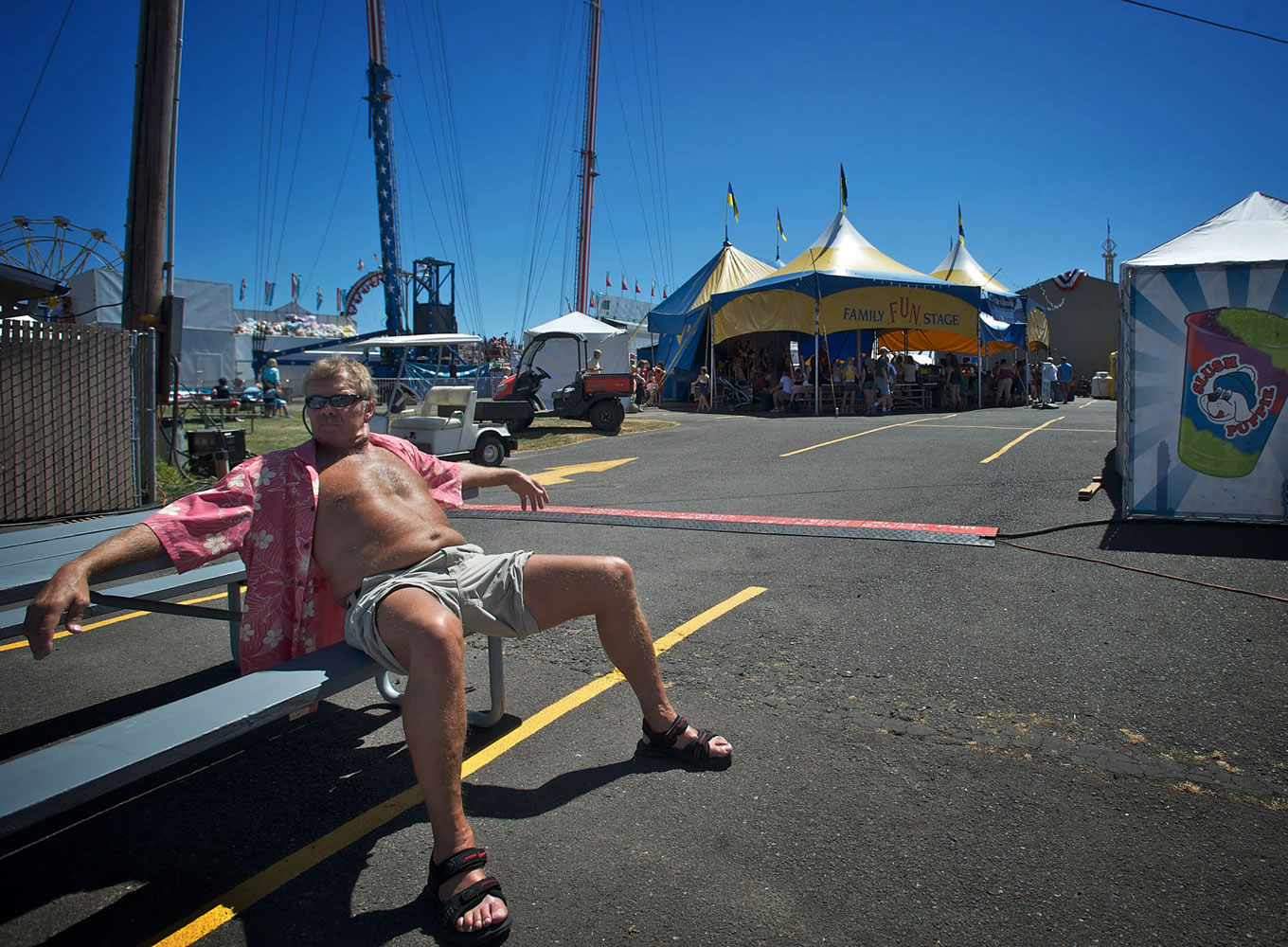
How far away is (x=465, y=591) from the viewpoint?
2824 millimetres

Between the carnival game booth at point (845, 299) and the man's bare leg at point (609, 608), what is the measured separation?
19.6 m

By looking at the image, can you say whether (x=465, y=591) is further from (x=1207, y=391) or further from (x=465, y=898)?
(x=1207, y=391)

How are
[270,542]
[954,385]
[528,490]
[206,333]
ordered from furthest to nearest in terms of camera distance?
[206,333]
[954,385]
[528,490]
[270,542]

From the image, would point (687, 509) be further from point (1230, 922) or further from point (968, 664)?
point (1230, 922)

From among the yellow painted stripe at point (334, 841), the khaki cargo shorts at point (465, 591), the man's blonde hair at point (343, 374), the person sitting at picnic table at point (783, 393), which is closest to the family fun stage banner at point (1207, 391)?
the yellow painted stripe at point (334, 841)

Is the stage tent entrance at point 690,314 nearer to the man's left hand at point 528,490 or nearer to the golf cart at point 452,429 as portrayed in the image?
the golf cart at point 452,429

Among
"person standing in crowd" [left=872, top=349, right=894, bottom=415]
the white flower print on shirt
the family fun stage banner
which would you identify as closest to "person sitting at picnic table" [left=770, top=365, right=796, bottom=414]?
"person standing in crowd" [left=872, top=349, right=894, bottom=415]

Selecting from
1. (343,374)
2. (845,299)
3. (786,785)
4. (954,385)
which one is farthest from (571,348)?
(786,785)

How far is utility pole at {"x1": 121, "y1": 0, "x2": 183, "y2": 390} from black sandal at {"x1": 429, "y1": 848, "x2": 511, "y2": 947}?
28.9ft

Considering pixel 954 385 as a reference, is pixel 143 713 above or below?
below

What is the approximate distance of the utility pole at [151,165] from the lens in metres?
8.57

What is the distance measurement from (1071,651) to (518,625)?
279 centimetres

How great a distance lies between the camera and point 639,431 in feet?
56.5

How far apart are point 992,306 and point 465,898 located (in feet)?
87.4
